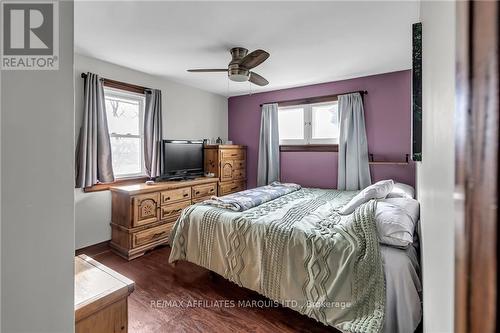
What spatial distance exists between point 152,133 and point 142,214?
1.29 metres

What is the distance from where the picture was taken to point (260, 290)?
6.48 feet

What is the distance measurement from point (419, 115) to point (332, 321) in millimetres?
1413

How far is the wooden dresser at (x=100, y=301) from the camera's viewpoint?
0.87 m

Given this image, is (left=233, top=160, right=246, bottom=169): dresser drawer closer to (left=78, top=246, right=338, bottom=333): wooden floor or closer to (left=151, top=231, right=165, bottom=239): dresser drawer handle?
(left=151, top=231, right=165, bottom=239): dresser drawer handle

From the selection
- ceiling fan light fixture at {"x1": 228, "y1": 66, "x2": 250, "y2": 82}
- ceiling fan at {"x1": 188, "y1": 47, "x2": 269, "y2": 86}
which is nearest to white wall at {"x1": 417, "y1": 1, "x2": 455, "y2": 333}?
ceiling fan at {"x1": 188, "y1": 47, "x2": 269, "y2": 86}

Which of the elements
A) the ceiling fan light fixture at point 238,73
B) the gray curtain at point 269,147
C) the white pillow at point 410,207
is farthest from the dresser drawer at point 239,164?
the white pillow at point 410,207

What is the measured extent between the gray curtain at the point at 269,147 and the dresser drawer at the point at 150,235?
197cm

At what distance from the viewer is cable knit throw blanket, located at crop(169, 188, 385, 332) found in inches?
61.8

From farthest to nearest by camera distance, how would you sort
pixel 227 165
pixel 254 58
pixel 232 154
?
pixel 232 154 < pixel 227 165 < pixel 254 58

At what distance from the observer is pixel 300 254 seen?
71.7 inches

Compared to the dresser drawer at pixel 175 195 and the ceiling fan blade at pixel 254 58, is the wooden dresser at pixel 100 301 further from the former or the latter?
the dresser drawer at pixel 175 195

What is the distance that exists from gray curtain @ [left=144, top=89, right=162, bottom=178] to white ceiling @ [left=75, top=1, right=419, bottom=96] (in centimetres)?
42

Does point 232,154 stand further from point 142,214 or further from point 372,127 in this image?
point 372,127

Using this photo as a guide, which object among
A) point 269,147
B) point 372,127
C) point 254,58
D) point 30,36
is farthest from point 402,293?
point 269,147
